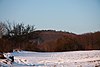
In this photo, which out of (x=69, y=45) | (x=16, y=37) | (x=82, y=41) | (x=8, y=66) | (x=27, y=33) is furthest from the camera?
(x=27, y=33)

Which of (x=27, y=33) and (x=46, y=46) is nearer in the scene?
(x=46, y=46)

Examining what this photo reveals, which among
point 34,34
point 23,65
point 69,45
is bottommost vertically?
point 23,65

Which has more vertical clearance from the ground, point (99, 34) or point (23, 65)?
point (99, 34)

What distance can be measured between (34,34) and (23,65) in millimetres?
24650

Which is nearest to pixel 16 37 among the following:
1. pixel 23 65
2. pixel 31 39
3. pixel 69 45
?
pixel 31 39

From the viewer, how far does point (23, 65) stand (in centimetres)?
1223

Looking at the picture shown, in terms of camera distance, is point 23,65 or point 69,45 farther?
point 69,45

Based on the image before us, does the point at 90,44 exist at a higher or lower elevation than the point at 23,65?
higher

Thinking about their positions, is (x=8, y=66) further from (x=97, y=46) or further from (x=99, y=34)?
(x=99, y=34)

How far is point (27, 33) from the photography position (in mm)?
36094

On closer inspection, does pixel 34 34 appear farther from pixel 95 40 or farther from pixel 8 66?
pixel 8 66

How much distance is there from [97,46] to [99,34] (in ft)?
7.45

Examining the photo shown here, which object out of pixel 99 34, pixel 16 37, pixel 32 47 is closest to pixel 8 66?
pixel 32 47

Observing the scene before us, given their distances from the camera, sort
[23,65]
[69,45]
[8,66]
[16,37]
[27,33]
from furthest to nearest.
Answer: [27,33] → [16,37] → [69,45] → [23,65] → [8,66]
